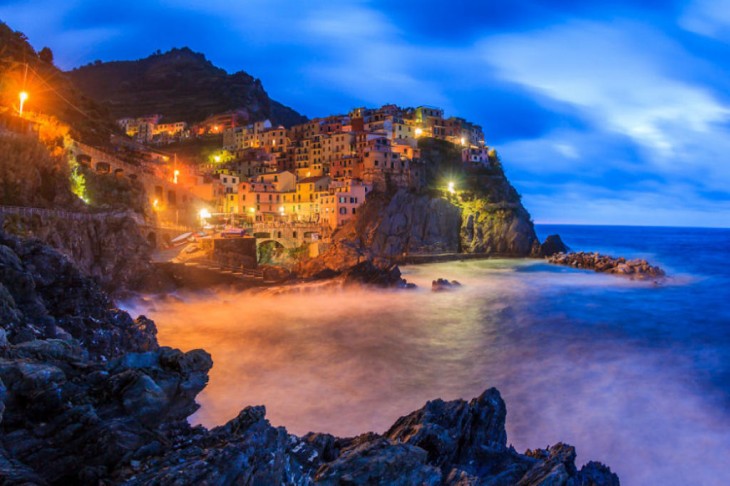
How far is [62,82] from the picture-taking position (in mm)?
63125

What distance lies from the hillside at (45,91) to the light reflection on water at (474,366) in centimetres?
3089

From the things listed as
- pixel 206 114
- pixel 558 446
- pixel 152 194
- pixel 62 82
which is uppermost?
pixel 206 114

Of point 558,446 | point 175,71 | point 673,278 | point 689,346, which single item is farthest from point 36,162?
point 175,71

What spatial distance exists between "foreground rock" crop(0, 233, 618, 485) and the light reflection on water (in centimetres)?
553

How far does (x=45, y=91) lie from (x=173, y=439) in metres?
62.6

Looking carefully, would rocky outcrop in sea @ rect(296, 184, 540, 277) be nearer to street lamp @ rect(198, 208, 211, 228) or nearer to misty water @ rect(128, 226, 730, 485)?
street lamp @ rect(198, 208, 211, 228)

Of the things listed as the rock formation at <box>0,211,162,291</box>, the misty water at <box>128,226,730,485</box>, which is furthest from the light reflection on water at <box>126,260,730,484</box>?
the rock formation at <box>0,211,162,291</box>

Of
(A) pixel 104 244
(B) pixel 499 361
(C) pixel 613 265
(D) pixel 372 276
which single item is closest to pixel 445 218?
(C) pixel 613 265

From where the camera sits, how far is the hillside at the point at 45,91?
49.1 metres

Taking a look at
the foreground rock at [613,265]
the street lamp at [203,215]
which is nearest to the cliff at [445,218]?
the foreground rock at [613,265]

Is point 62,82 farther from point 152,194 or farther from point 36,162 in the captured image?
point 36,162

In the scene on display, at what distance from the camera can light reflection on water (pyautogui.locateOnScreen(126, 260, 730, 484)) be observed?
16.3 metres

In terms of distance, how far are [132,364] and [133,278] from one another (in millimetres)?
27650

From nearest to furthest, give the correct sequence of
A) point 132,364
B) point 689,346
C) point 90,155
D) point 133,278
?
1. point 132,364
2. point 689,346
3. point 133,278
4. point 90,155
